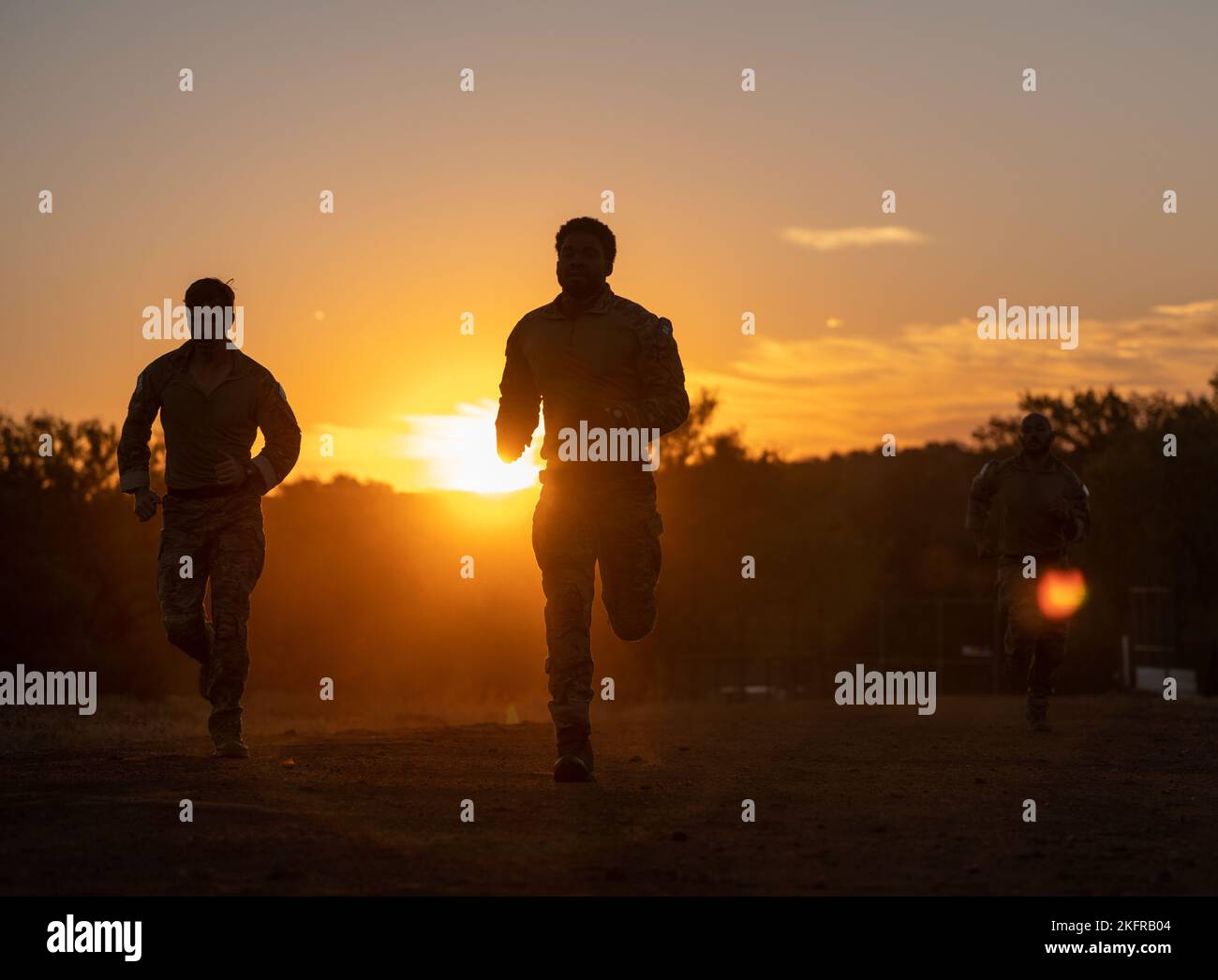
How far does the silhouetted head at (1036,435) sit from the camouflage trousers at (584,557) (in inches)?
250

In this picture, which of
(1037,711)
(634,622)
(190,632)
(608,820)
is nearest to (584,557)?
(634,622)

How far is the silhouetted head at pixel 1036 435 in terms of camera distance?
14117 millimetres

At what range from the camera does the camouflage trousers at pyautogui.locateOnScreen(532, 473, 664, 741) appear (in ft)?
27.9

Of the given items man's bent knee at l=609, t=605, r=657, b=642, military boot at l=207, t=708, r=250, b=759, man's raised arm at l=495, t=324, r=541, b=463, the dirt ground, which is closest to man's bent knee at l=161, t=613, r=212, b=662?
military boot at l=207, t=708, r=250, b=759

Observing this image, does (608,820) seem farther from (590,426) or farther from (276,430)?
(276,430)

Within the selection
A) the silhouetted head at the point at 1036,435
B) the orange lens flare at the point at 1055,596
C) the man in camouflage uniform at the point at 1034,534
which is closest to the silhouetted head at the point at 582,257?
the man in camouflage uniform at the point at 1034,534

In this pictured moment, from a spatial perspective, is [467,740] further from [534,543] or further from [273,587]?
[273,587]

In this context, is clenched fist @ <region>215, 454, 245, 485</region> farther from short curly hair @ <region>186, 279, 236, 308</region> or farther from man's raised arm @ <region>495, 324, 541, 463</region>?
man's raised arm @ <region>495, 324, 541, 463</region>

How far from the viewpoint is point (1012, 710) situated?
60.0 feet

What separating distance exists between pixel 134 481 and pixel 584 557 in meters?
3.12

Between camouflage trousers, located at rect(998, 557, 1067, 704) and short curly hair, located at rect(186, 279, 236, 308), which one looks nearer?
short curly hair, located at rect(186, 279, 236, 308)

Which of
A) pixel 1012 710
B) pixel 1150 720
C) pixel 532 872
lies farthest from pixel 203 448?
pixel 1012 710

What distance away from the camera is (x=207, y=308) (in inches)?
392
